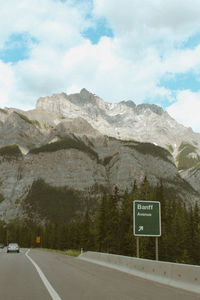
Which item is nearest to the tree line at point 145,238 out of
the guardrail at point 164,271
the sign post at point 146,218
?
the sign post at point 146,218

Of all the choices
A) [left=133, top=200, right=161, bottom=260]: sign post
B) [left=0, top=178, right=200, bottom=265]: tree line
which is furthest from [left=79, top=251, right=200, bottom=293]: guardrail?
[left=0, top=178, right=200, bottom=265]: tree line

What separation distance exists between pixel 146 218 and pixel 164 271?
22.8ft

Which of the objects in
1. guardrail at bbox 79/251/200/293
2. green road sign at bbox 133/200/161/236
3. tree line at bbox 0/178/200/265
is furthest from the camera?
tree line at bbox 0/178/200/265

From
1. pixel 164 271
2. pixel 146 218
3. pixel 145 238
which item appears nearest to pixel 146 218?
Result: pixel 146 218

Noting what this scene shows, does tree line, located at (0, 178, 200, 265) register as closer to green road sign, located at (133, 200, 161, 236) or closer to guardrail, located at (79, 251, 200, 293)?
green road sign, located at (133, 200, 161, 236)

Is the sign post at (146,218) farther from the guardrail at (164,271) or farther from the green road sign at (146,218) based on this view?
the guardrail at (164,271)

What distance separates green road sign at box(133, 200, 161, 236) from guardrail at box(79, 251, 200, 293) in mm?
1819

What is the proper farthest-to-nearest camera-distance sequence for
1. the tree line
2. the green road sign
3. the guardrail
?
the tree line < the green road sign < the guardrail

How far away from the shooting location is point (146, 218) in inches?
875

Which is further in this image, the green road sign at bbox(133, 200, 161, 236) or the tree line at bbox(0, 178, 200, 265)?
the tree line at bbox(0, 178, 200, 265)

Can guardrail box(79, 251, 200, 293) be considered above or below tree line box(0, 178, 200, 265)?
below

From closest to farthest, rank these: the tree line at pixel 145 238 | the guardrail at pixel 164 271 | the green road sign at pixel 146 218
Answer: the guardrail at pixel 164 271 < the green road sign at pixel 146 218 < the tree line at pixel 145 238

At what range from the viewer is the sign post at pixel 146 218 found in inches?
867

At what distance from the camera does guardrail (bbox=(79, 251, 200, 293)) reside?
41.3 ft
